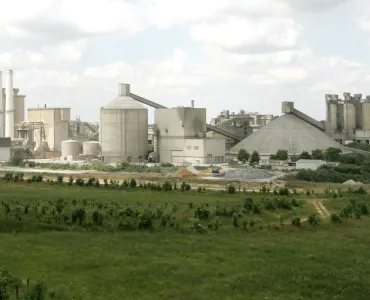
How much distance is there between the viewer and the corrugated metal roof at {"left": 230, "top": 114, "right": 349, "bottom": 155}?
300 ft

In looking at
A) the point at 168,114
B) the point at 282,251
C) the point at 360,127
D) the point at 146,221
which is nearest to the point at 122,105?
the point at 168,114

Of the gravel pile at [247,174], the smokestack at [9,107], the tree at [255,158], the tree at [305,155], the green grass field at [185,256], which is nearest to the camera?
the green grass field at [185,256]

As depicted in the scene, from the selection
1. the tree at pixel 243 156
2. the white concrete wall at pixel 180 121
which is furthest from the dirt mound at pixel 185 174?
the tree at pixel 243 156

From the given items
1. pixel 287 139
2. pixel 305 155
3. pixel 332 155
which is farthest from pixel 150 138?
pixel 332 155

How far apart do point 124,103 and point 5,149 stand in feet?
62.8

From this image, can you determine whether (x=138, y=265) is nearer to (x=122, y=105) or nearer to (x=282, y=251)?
(x=282, y=251)

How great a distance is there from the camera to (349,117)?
4542 inches

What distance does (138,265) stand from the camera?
2216 centimetres

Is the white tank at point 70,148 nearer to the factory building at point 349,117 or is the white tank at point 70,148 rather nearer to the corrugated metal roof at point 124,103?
the corrugated metal roof at point 124,103

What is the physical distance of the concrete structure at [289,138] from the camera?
91.5m

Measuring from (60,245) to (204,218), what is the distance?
9472 millimetres

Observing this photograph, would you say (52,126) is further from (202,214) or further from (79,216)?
(79,216)

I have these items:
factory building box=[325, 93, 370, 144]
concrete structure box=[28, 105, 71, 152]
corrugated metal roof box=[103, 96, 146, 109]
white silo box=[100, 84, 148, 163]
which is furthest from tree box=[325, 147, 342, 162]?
concrete structure box=[28, 105, 71, 152]

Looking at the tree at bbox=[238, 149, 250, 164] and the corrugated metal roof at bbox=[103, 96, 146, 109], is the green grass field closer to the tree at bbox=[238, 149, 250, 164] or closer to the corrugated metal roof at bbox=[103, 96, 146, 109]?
the tree at bbox=[238, 149, 250, 164]
